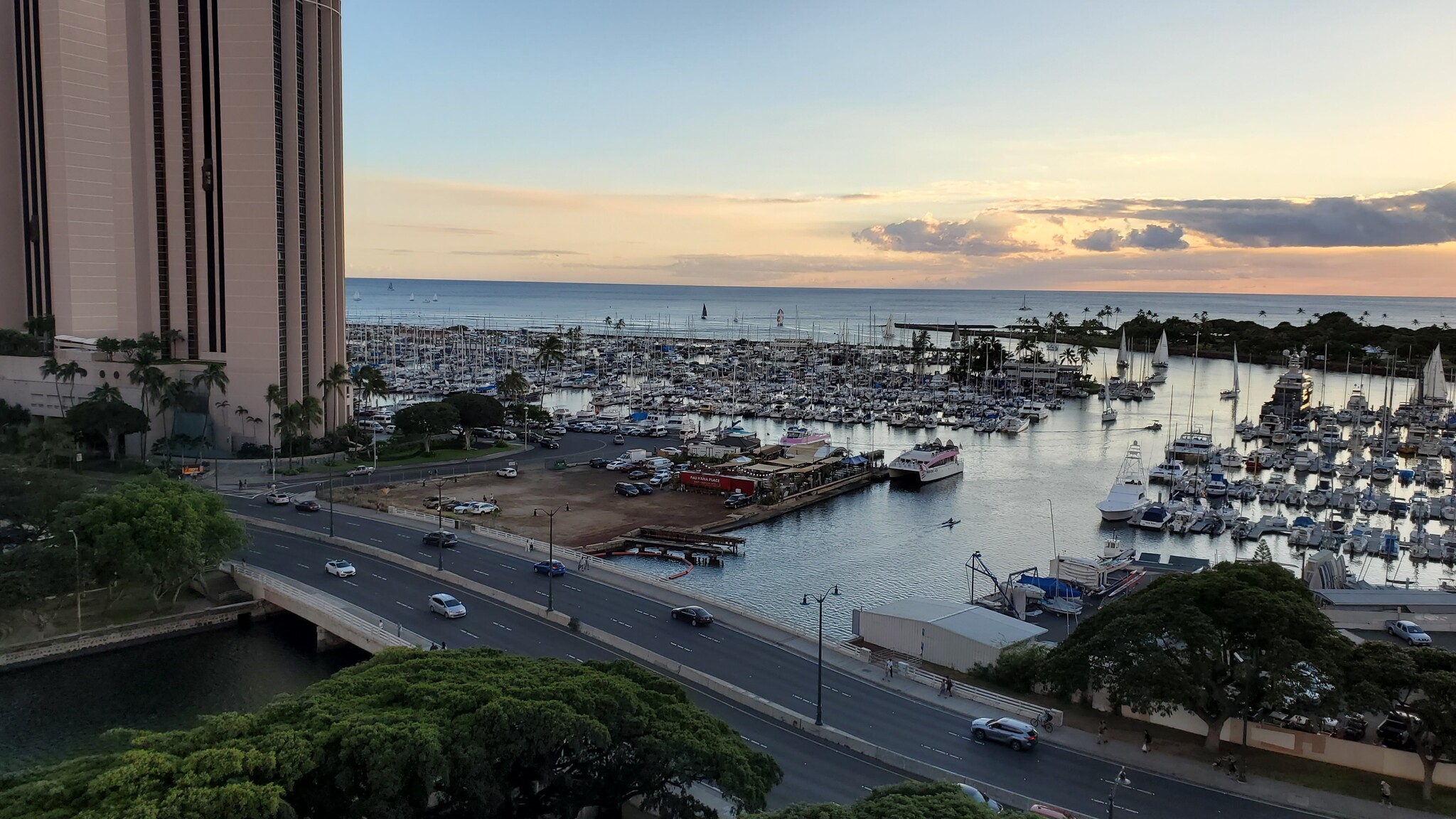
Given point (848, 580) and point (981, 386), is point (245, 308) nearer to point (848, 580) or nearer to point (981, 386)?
point (848, 580)

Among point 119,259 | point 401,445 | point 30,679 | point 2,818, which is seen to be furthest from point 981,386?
point 2,818

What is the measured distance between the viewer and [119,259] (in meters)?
84.1

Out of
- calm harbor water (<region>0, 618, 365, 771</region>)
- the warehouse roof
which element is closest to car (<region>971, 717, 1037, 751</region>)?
the warehouse roof

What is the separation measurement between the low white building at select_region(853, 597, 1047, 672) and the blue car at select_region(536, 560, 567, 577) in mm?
14439

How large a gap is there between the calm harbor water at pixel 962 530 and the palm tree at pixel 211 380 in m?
45.5

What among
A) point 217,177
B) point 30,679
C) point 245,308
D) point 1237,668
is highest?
point 217,177

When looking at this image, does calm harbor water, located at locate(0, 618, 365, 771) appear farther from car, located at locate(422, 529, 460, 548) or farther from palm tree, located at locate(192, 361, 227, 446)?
palm tree, located at locate(192, 361, 227, 446)

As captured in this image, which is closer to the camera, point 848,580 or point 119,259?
point 848,580

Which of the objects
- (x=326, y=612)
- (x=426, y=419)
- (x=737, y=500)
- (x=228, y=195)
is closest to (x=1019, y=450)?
(x=737, y=500)

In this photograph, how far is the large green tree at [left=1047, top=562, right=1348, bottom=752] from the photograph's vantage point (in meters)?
29.1

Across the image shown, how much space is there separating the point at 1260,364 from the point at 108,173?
638 feet

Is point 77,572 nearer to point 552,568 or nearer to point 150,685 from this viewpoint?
point 150,685

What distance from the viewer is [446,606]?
41.8m

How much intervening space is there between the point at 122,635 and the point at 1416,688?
4944 cm
